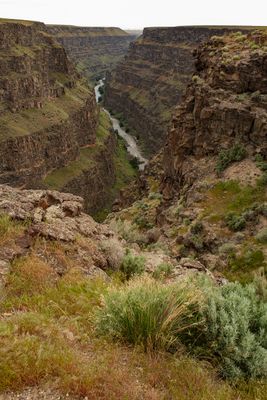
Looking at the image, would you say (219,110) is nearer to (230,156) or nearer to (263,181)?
(230,156)

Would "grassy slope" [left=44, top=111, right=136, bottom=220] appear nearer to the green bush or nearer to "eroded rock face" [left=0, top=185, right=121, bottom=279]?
"eroded rock face" [left=0, top=185, right=121, bottom=279]

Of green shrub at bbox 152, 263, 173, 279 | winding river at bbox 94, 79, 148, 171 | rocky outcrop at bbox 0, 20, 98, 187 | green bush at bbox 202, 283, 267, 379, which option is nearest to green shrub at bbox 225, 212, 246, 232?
green shrub at bbox 152, 263, 173, 279

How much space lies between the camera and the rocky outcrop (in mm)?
66375

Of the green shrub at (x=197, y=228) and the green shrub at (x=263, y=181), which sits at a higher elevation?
the green shrub at (x=263, y=181)

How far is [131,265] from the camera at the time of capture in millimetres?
10805

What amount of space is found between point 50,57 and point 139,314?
94629 mm

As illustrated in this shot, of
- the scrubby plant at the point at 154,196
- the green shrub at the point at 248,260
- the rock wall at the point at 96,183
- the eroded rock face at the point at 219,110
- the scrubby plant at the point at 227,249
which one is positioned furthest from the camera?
the rock wall at the point at 96,183

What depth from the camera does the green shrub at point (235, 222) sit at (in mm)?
22438

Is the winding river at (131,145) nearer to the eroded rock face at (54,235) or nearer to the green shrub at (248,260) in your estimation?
the green shrub at (248,260)

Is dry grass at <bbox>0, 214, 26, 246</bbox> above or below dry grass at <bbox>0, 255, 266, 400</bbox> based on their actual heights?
below

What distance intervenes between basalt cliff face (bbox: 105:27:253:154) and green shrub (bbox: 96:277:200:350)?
3776 inches

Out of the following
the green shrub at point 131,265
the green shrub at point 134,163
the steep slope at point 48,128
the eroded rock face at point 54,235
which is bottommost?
the green shrub at point 134,163

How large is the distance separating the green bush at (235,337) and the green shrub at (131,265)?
3475mm

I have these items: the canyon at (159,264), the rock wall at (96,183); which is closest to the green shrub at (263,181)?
the canyon at (159,264)
